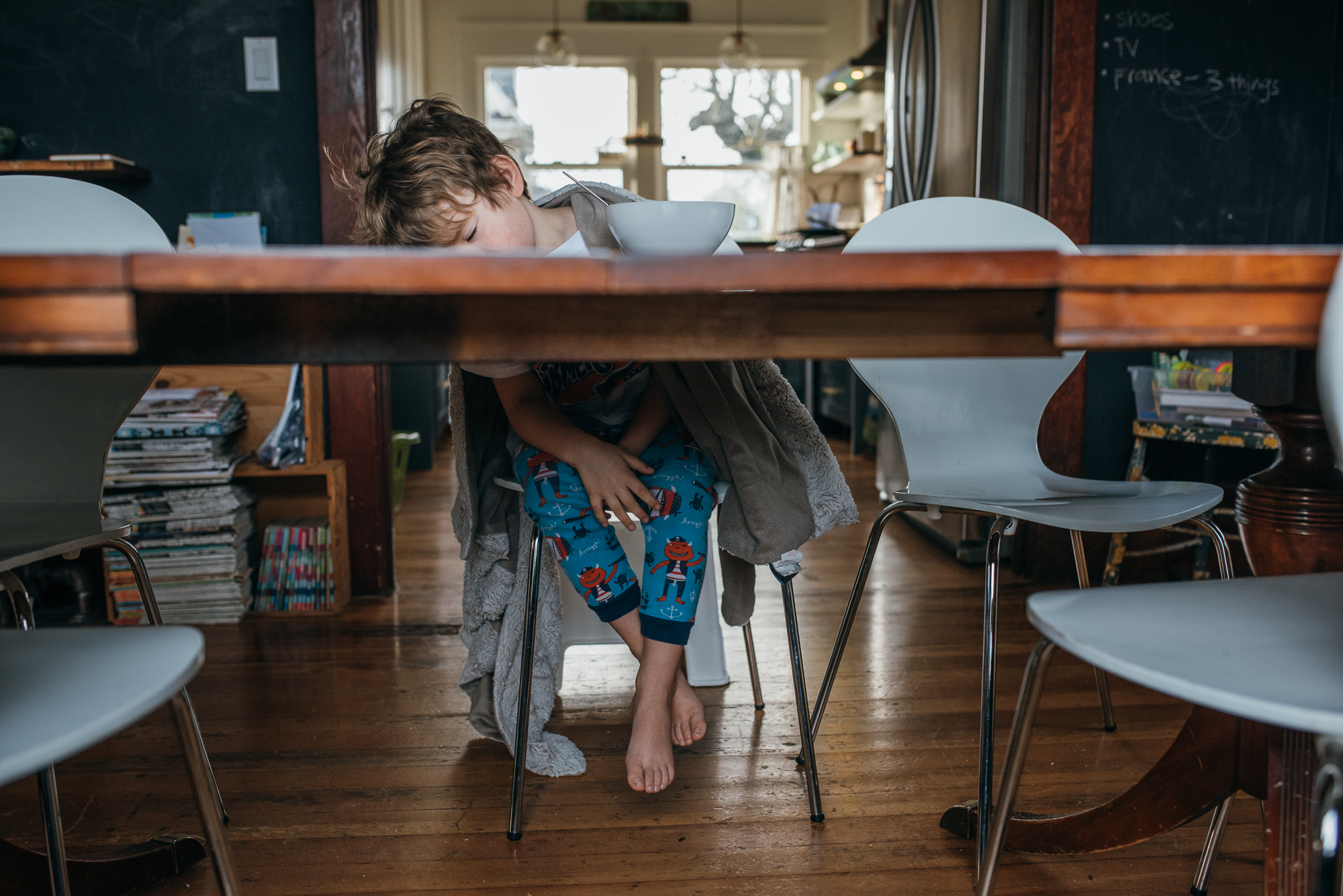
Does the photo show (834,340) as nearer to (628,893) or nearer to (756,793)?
(628,893)

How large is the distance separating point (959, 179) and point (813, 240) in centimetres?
155

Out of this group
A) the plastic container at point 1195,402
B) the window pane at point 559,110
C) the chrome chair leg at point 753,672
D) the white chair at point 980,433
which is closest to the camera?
the white chair at point 980,433

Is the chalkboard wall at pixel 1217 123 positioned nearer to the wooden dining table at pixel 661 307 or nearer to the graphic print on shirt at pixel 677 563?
the graphic print on shirt at pixel 677 563

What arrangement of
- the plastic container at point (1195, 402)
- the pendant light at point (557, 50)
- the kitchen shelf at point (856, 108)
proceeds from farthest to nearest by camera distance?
the pendant light at point (557, 50) < the kitchen shelf at point (856, 108) < the plastic container at point (1195, 402)

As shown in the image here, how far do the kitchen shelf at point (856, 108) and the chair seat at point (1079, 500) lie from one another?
4.43 metres

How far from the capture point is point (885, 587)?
2.36 m

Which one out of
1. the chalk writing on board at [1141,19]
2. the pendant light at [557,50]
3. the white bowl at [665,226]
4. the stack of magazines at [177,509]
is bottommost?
the stack of magazines at [177,509]

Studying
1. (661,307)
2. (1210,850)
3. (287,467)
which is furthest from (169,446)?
(1210,850)

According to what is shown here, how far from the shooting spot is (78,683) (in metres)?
0.63

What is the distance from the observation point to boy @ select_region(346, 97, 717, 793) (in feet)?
3.97

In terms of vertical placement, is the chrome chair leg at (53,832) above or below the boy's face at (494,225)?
below

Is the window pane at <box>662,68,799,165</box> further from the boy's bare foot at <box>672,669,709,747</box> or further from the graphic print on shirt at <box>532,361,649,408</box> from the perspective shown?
the boy's bare foot at <box>672,669,709,747</box>

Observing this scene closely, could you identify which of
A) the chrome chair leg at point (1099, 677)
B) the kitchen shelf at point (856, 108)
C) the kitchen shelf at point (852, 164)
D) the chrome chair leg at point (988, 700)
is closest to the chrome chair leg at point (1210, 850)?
the chrome chair leg at point (988, 700)

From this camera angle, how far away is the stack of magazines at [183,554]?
6.82 ft
